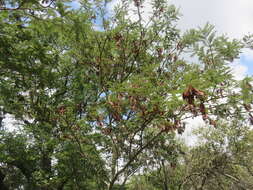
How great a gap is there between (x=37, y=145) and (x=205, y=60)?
7.09 metres

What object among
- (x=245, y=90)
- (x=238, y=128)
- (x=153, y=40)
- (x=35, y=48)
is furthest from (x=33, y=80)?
(x=238, y=128)

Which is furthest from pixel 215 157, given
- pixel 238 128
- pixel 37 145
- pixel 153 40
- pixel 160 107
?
pixel 160 107

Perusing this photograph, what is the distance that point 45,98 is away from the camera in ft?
24.5

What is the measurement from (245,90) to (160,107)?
4.98ft

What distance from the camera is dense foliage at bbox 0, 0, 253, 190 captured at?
4.20 meters

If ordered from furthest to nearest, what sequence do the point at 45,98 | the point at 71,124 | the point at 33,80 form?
the point at 45,98 → the point at 33,80 → the point at 71,124

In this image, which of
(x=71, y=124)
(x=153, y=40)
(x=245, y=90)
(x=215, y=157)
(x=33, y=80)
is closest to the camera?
(x=245, y=90)

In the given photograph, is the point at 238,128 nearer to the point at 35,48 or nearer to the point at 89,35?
the point at 89,35

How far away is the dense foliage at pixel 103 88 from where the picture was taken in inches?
165

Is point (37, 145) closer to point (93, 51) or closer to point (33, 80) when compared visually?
point (33, 80)

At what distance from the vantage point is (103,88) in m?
6.47

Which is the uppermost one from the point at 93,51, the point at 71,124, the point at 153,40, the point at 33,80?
the point at 153,40

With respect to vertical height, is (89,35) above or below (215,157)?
above

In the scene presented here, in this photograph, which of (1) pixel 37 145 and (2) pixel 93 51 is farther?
(1) pixel 37 145
